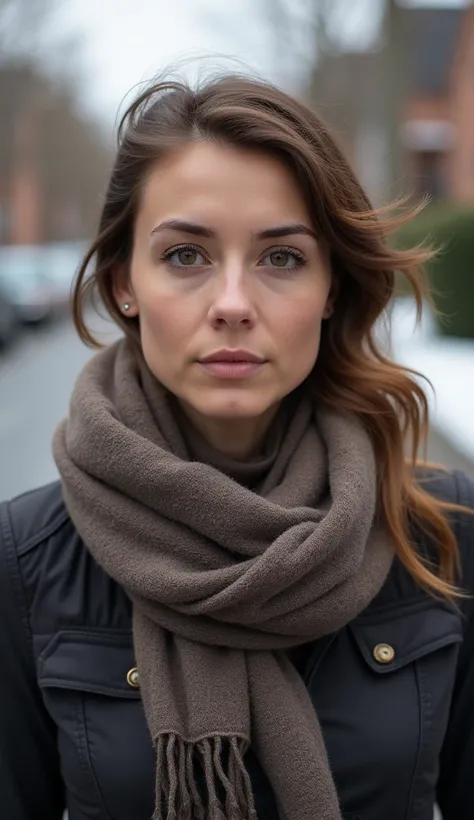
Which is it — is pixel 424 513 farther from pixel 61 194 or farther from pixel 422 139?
pixel 61 194

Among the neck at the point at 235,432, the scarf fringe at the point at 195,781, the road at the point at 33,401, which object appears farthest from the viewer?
the road at the point at 33,401

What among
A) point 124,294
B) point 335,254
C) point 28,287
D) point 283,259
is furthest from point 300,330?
point 28,287

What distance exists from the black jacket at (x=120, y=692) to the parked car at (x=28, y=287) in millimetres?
21036

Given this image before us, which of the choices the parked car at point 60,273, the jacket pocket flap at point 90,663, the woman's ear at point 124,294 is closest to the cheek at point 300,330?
the woman's ear at point 124,294

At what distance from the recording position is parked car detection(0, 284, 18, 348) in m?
18.8

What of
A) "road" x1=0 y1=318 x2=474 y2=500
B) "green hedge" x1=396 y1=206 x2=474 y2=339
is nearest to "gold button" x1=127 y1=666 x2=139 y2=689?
"road" x1=0 y1=318 x2=474 y2=500

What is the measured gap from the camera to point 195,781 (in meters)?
1.68

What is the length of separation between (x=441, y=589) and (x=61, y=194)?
5274 centimetres

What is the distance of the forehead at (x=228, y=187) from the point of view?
178cm

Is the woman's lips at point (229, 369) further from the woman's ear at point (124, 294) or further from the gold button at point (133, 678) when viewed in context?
the gold button at point (133, 678)

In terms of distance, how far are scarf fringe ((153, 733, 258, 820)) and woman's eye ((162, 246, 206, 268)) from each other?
87 cm

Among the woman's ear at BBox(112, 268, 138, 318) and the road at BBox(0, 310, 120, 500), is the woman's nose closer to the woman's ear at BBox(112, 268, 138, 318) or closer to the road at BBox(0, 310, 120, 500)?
the woman's ear at BBox(112, 268, 138, 318)

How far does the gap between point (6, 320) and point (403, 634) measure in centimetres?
1800

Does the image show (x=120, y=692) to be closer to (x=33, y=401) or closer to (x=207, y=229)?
(x=207, y=229)
